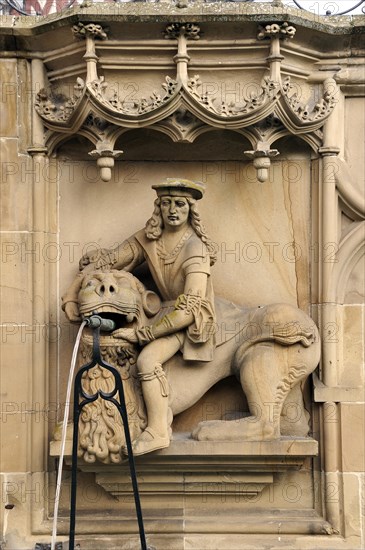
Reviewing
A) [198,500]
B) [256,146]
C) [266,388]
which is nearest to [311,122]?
[256,146]

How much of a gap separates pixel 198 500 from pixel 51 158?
184cm

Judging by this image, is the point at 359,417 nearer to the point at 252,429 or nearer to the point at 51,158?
the point at 252,429

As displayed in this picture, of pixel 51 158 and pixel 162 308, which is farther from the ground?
pixel 51 158

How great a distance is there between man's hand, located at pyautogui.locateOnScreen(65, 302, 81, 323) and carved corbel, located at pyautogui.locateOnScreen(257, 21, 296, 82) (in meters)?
1.43

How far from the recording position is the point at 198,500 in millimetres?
7453

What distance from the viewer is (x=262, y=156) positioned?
733 centimetres

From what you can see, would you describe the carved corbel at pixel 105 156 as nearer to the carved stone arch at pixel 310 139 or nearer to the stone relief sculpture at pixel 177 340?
the stone relief sculpture at pixel 177 340

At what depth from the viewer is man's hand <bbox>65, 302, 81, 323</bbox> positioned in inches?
288

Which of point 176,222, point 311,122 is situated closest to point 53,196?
point 176,222

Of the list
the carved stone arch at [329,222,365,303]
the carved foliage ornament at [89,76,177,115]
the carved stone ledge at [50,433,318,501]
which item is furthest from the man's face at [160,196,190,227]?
the carved stone ledge at [50,433,318,501]

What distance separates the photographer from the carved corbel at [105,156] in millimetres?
7328

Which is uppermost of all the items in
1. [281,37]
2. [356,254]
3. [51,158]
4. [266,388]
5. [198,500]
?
[281,37]

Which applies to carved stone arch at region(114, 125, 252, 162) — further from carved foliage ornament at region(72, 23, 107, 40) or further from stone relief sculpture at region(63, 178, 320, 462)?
carved foliage ornament at region(72, 23, 107, 40)

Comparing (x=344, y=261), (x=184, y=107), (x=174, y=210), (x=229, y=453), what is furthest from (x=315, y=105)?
(x=229, y=453)
